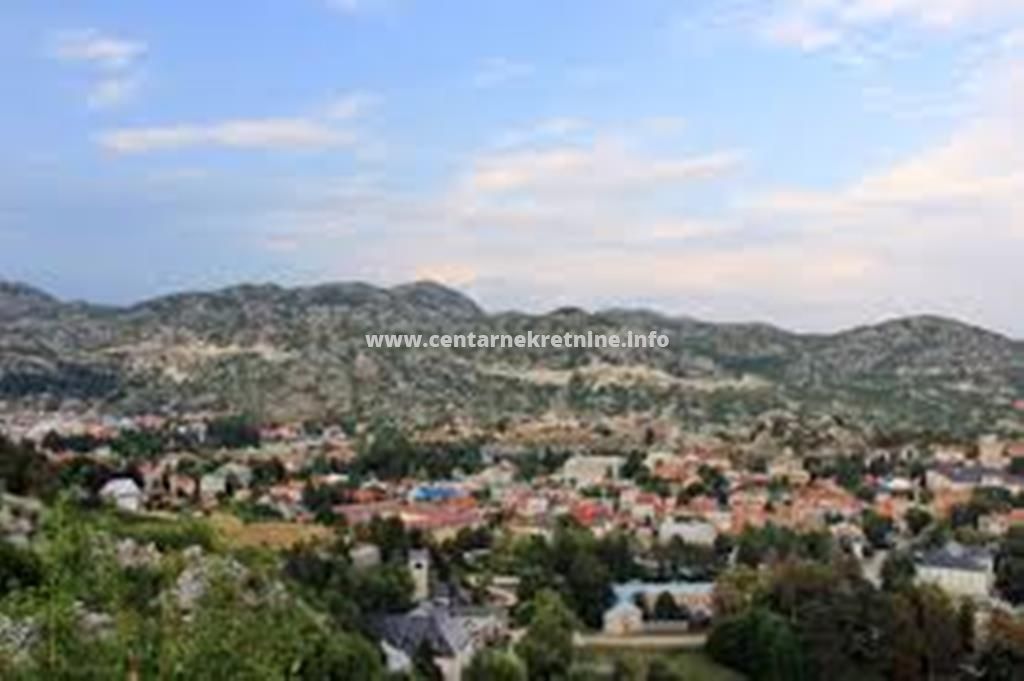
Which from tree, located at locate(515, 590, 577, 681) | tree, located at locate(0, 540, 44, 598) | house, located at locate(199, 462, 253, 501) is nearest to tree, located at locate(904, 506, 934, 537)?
house, located at locate(199, 462, 253, 501)

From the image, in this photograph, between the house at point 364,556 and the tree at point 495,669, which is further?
the house at point 364,556

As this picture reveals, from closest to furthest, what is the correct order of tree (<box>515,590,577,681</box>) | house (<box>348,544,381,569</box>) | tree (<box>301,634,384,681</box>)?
tree (<box>301,634,384,681</box>), tree (<box>515,590,577,681</box>), house (<box>348,544,381,569</box>)

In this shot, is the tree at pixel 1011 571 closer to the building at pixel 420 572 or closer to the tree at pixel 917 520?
the tree at pixel 917 520

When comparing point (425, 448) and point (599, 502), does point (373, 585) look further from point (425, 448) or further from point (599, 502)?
point (425, 448)

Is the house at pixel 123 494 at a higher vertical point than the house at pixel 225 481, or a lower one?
higher

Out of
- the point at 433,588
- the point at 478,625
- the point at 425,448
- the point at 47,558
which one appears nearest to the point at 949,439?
the point at 425,448

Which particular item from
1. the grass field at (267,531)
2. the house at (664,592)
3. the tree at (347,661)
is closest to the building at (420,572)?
the grass field at (267,531)

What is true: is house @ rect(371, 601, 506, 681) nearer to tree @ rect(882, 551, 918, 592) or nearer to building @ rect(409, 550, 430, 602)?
building @ rect(409, 550, 430, 602)
